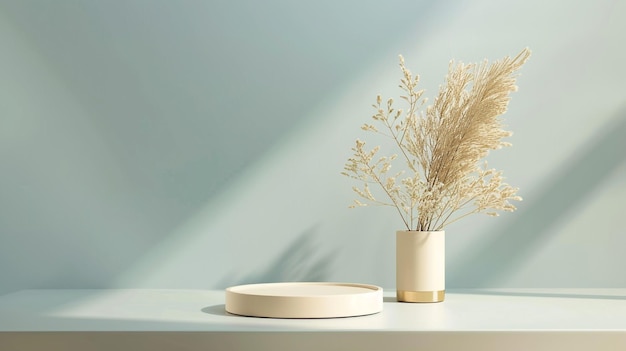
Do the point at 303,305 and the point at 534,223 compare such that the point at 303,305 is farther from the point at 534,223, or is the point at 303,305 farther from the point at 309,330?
the point at 534,223

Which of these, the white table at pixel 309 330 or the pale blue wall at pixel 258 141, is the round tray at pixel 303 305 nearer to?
the white table at pixel 309 330

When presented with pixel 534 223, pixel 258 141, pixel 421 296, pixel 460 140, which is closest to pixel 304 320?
pixel 421 296

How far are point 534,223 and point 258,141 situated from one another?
2.50ft

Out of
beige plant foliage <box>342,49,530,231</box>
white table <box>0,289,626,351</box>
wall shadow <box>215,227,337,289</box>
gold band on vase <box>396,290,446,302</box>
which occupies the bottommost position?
white table <box>0,289,626,351</box>

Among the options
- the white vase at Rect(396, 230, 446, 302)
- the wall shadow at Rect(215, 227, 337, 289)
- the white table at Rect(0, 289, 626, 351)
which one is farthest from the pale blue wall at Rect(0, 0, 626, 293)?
the white table at Rect(0, 289, 626, 351)

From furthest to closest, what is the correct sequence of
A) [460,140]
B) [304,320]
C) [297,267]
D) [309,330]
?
[297,267], [460,140], [304,320], [309,330]

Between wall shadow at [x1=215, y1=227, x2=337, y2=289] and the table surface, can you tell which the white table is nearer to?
the table surface

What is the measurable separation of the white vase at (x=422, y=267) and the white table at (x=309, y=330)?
13 cm

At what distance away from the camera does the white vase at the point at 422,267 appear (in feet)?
5.49

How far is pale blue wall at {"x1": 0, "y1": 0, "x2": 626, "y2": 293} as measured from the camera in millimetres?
1929

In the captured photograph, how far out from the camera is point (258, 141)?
1.96m

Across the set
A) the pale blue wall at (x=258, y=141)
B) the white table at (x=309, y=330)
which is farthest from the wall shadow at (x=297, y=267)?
the white table at (x=309, y=330)

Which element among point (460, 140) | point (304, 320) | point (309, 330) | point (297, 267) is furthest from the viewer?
point (297, 267)

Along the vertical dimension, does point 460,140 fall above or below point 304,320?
above
